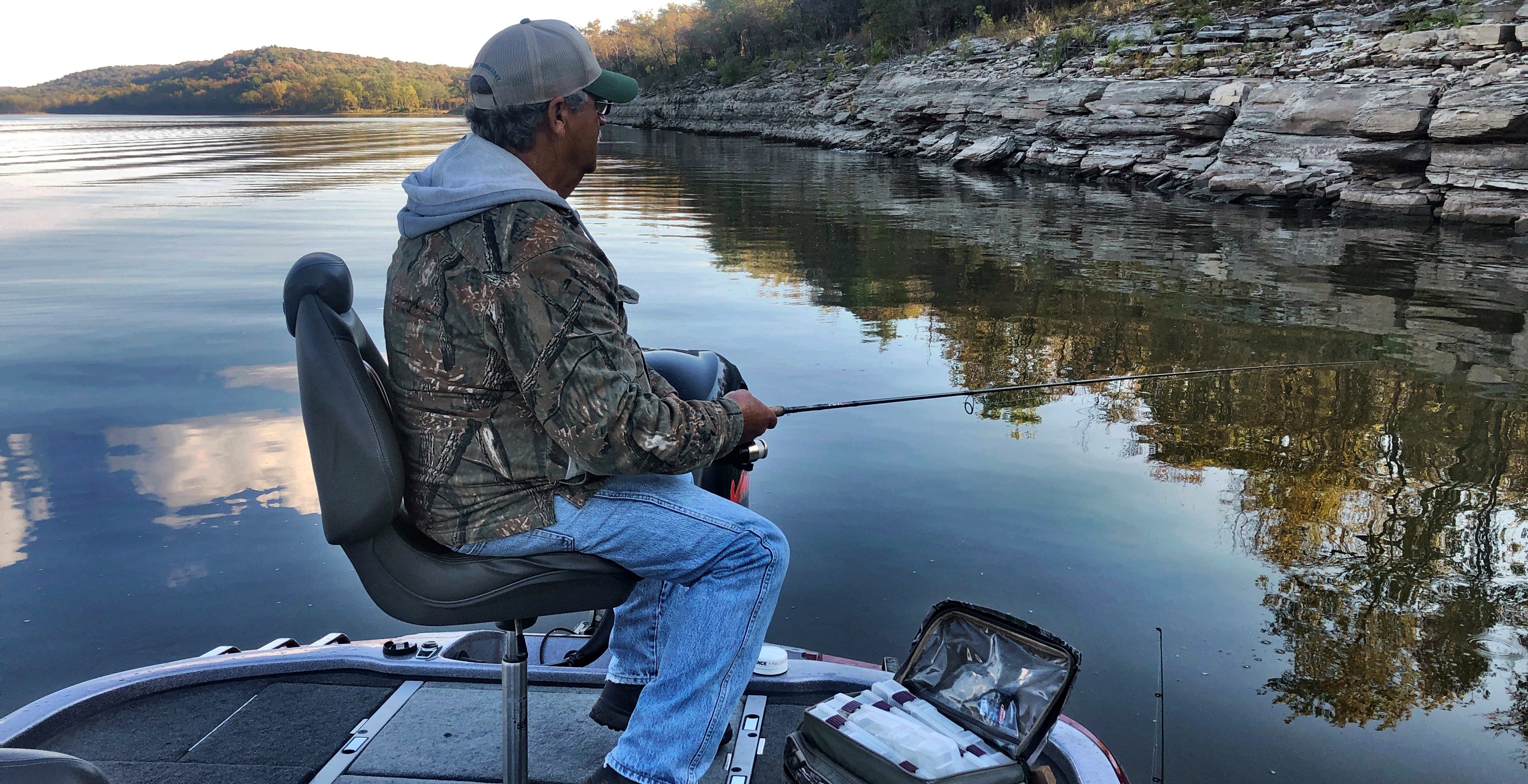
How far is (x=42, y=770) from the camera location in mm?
1173

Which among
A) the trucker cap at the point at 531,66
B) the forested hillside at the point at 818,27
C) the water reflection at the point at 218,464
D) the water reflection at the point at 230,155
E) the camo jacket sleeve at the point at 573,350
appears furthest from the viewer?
the forested hillside at the point at 818,27

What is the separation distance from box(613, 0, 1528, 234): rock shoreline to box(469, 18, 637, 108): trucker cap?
1563 centimetres

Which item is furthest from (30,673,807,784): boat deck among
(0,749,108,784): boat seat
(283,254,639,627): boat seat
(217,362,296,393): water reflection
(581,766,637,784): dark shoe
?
(217,362,296,393): water reflection

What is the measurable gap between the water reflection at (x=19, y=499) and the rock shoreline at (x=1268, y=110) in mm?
16178

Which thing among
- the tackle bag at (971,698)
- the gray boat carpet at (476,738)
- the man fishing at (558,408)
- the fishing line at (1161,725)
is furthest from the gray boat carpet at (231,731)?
the fishing line at (1161,725)

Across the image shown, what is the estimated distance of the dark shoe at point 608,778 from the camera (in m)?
2.10

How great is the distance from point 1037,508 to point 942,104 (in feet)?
89.4

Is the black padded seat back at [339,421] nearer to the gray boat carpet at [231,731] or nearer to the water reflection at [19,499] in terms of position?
the gray boat carpet at [231,731]

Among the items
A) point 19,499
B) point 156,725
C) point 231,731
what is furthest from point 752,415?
point 19,499

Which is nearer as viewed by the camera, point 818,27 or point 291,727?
point 291,727

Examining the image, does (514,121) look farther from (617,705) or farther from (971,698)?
(971,698)

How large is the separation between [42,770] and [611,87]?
146 cm

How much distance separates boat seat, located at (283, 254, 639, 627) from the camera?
1.84m

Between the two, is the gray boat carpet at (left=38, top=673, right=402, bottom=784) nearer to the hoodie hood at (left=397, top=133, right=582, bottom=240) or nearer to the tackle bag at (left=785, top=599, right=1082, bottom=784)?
the tackle bag at (left=785, top=599, right=1082, bottom=784)
